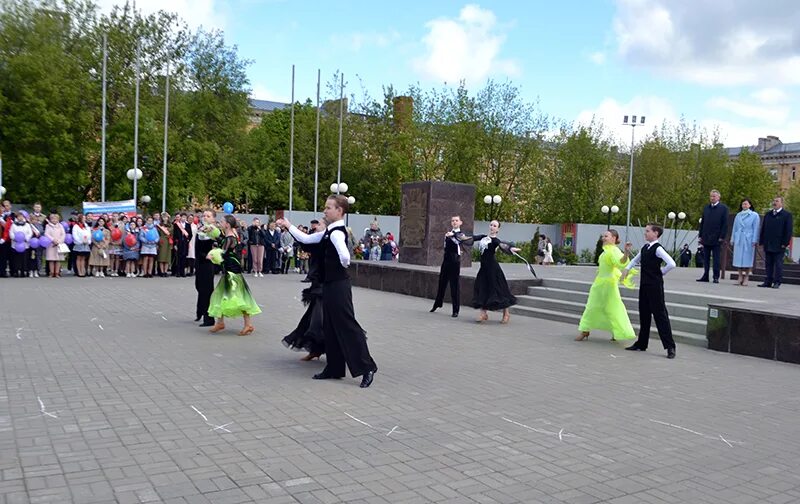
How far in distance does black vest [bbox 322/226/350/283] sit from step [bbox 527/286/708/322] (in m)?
7.55

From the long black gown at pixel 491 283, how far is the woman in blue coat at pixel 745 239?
652 centimetres

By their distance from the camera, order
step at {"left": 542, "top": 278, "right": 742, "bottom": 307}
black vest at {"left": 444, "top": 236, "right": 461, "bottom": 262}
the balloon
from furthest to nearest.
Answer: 1. black vest at {"left": 444, "top": 236, "right": 461, "bottom": 262}
2. step at {"left": 542, "top": 278, "right": 742, "bottom": 307}
3. the balloon

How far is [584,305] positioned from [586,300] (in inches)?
15.4

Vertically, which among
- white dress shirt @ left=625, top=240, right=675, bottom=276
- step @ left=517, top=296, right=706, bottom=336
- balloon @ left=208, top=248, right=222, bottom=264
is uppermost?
white dress shirt @ left=625, top=240, right=675, bottom=276

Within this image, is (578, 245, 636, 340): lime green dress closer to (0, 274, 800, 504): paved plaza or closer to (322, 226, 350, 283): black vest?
(0, 274, 800, 504): paved plaza

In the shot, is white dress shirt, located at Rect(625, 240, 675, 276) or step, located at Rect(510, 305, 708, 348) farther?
step, located at Rect(510, 305, 708, 348)

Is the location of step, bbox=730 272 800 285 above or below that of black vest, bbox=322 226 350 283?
below

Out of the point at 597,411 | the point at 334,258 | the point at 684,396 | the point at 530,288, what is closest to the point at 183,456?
the point at 334,258

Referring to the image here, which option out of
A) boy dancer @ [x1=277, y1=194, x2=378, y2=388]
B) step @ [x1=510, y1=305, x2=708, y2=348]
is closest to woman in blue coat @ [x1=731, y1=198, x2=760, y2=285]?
step @ [x1=510, y1=305, x2=708, y2=348]

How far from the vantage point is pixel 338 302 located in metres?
7.86

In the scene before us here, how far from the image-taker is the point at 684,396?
7.86 metres

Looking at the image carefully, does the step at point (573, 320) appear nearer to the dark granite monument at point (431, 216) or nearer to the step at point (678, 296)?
the step at point (678, 296)

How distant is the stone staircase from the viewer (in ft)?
40.3

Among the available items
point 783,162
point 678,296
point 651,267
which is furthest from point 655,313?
point 783,162
